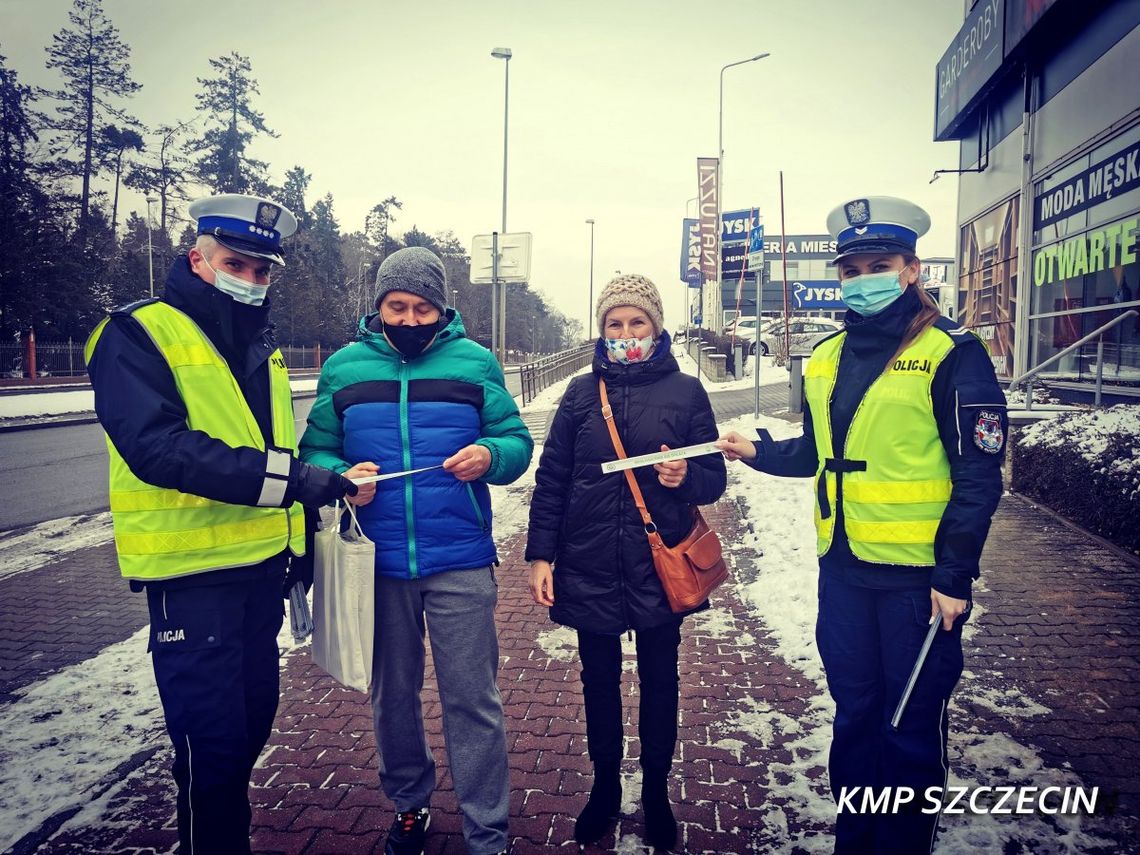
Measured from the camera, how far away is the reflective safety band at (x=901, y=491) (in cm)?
236

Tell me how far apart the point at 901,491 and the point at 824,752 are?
4.97 feet

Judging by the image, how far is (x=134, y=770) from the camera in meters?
3.21

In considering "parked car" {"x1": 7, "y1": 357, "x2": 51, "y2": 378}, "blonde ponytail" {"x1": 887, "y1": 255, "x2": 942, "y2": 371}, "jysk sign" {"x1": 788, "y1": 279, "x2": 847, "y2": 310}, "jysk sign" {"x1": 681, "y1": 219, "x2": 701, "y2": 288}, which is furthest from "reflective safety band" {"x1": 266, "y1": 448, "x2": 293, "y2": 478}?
"jysk sign" {"x1": 788, "y1": 279, "x2": 847, "y2": 310}

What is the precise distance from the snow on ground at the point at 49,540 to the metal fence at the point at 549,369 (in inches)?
508

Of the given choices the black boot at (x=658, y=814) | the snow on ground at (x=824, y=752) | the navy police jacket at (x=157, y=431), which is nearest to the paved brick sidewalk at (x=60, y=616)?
the navy police jacket at (x=157, y=431)

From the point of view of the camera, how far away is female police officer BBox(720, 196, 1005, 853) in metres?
2.26

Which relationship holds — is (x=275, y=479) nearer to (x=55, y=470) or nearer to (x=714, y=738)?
(x=714, y=738)

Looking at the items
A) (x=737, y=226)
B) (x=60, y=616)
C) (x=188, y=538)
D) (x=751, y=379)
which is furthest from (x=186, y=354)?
(x=751, y=379)

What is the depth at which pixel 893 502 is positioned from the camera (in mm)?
2393

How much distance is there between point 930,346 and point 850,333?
0.99ft

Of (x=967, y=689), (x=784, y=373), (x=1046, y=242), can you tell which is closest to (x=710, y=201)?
(x=784, y=373)

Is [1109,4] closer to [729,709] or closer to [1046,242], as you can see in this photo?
[1046,242]

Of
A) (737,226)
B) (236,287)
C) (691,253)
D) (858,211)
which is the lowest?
(236,287)

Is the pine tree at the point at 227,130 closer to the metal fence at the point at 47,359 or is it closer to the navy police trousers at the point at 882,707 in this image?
the metal fence at the point at 47,359
